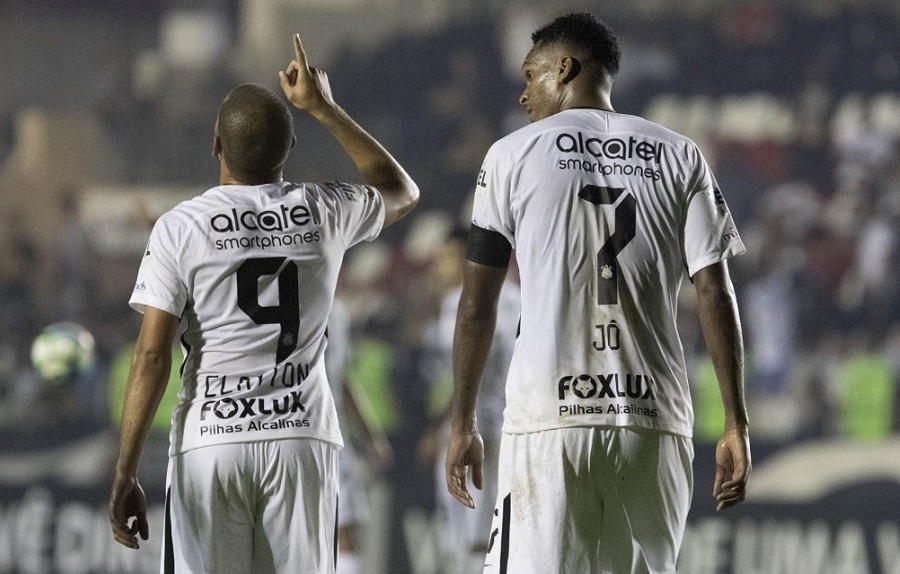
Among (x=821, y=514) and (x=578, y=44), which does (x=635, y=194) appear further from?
(x=821, y=514)

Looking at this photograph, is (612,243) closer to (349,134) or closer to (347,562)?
(349,134)

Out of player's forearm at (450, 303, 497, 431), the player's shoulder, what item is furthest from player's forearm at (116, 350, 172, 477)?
the player's shoulder

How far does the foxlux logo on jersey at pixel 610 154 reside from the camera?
3.11 m

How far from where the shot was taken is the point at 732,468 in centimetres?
303

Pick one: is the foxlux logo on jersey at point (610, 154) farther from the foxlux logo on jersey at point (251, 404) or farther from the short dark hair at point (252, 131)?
the foxlux logo on jersey at point (251, 404)

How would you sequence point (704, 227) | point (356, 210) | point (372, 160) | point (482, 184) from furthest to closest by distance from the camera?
1. point (372, 160)
2. point (356, 210)
3. point (482, 184)
4. point (704, 227)

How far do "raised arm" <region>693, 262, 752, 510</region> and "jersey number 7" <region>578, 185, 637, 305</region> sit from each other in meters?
0.21

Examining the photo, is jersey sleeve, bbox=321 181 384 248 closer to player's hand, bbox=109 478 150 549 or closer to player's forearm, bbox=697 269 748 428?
player's hand, bbox=109 478 150 549

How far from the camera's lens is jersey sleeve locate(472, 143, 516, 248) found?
3148 millimetres

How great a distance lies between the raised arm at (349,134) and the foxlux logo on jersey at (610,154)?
0.67 metres

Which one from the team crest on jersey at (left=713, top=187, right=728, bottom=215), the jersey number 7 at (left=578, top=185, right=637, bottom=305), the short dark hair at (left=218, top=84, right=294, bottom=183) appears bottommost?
the jersey number 7 at (left=578, top=185, right=637, bottom=305)

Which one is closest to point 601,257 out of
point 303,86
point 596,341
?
Answer: point 596,341

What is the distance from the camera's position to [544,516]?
9.81ft

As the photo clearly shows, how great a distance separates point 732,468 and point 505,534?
0.54 meters
